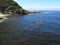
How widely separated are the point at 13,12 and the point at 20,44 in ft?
361

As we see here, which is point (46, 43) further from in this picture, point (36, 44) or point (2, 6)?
point (2, 6)

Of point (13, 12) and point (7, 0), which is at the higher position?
point (7, 0)

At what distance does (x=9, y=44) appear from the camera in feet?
109

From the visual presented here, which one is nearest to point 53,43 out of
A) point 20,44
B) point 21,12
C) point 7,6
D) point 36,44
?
point 36,44

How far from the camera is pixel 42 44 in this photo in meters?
33.7

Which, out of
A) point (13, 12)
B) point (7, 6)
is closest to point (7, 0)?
point (7, 6)

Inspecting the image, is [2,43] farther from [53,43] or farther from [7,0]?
[7,0]

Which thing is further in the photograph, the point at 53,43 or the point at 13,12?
the point at 13,12

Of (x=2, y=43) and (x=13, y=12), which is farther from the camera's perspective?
(x=13, y=12)

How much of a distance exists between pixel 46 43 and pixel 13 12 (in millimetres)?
109552

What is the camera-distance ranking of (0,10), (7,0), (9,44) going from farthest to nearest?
(7,0) < (0,10) < (9,44)

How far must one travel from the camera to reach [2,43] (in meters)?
34.0

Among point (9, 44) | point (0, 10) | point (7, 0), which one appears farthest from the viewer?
point (7, 0)

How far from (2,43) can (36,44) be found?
7.35m
